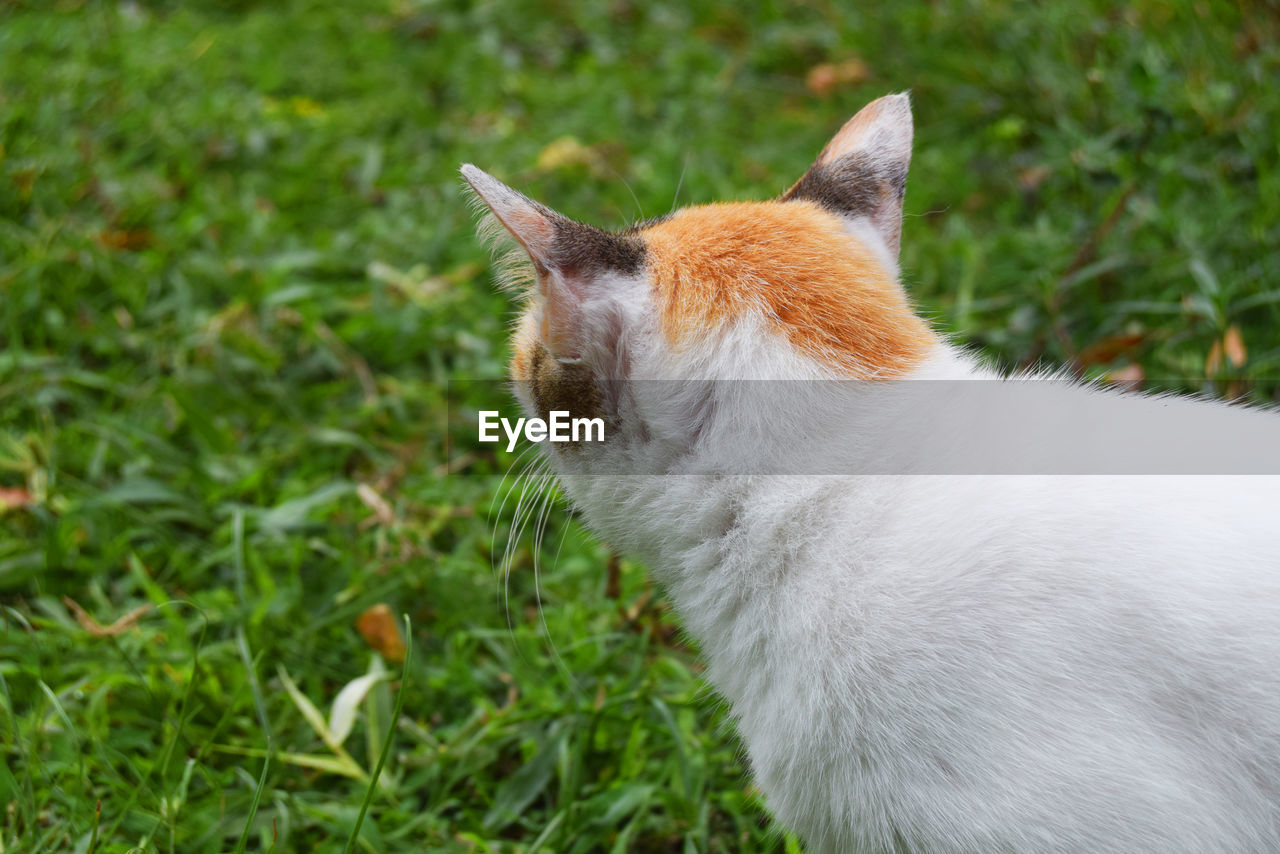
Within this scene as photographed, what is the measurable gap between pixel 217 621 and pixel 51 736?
41 cm

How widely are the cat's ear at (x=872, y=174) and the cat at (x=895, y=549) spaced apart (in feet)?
0.38

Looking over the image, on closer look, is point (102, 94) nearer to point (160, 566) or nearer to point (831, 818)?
point (160, 566)

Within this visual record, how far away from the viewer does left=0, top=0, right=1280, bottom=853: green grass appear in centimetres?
212

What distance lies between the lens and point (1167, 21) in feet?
13.0

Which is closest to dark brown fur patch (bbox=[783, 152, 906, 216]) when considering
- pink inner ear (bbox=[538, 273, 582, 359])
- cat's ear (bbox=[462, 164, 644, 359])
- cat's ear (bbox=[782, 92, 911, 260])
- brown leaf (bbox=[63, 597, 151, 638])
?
cat's ear (bbox=[782, 92, 911, 260])

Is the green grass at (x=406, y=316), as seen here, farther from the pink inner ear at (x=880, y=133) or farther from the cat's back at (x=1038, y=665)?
the cat's back at (x=1038, y=665)

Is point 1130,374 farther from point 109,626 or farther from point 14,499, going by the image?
point 14,499

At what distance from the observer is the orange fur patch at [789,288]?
154 cm

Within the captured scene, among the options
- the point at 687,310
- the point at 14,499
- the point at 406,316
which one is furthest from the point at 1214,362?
the point at 14,499

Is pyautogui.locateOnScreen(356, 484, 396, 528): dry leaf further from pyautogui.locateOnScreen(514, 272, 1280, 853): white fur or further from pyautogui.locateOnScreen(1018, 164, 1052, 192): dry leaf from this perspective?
pyautogui.locateOnScreen(1018, 164, 1052, 192): dry leaf

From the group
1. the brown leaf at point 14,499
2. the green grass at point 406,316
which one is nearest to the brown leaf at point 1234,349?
the green grass at point 406,316

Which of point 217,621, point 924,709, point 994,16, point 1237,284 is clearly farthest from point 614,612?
point 994,16

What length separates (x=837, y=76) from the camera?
4.52 meters

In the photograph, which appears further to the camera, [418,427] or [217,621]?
[418,427]
